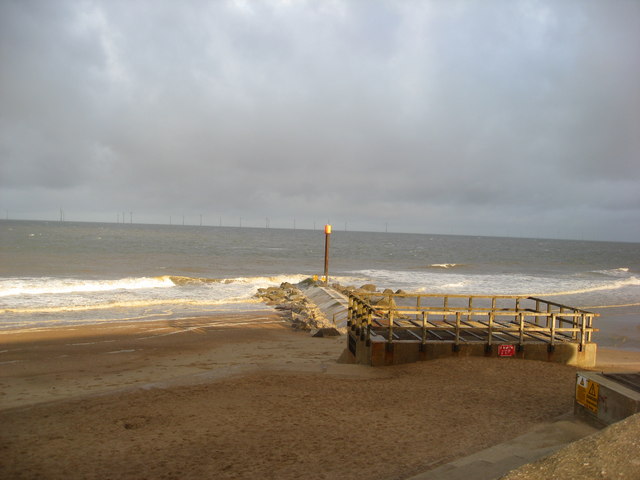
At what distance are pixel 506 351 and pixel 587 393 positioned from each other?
5802 mm

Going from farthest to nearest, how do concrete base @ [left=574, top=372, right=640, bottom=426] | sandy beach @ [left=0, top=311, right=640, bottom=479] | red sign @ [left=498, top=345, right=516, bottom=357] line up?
red sign @ [left=498, top=345, right=516, bottom=357] → sandy beach @ [left=0, top=311, right=640, bottom=479] → concrete base @ [left=574, top=372, right=640, bottom=426]

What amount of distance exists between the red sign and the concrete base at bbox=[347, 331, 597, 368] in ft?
0.27

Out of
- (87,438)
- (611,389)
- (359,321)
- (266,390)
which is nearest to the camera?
(611,389)

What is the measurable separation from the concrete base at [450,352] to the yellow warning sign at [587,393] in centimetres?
533

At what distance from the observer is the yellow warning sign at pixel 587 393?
7.03 meters

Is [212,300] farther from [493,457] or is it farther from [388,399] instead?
[493,457]

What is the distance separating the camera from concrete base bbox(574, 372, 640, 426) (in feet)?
20.8

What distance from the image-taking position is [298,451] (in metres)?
7.12

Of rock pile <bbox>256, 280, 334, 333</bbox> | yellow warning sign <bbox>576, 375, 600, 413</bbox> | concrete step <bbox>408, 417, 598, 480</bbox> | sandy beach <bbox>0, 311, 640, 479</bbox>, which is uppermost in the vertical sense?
yellow warning sign <bbox>576, 375, 600, 413</bbox>

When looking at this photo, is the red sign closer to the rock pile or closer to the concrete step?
the concrete step

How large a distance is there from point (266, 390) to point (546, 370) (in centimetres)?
677

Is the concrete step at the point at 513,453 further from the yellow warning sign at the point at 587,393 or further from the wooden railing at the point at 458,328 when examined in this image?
the wooden railing at the point at 458,328

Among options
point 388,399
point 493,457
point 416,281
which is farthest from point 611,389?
point 416,281

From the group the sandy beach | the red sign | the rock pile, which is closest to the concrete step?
the sandy beach
